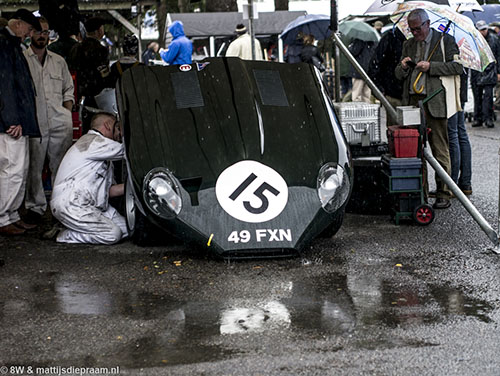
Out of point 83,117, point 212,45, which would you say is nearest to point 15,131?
point 83,117

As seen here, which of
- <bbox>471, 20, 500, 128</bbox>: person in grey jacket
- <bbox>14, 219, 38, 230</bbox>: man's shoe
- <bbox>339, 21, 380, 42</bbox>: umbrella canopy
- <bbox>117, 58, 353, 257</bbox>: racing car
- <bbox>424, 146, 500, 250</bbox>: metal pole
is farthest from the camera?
<bbox>339, 21, 380, 42</bbox>: umbrella canopy

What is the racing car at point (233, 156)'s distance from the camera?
5957mm

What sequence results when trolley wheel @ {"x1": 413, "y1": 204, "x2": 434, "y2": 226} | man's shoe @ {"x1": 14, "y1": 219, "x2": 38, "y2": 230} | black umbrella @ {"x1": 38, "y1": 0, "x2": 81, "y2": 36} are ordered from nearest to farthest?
trolley wheel @ {"x1": 413, "y1": 204, "x2": 434, "y2": 226} → man's shoe @ {"x1": 14, "y1": 219, "x2": 38, "y2": 230} → black umbrella @ {"x1": 38, "y1": 0, "x2": 81, "y2": 36}

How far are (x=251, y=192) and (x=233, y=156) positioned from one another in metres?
0.34

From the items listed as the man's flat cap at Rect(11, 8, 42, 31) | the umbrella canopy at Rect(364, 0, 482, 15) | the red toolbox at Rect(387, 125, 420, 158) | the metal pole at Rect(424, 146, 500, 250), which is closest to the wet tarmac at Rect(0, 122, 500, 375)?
the metal pole at Rect(424, 146, 500, 250)

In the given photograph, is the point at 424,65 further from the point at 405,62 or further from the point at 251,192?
the point at 251,192

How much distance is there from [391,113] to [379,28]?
13.3 m

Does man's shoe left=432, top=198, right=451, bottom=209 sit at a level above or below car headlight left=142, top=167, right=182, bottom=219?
below

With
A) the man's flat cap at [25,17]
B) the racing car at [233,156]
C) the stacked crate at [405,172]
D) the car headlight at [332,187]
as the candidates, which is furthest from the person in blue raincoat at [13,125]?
the stacked crate at [405,172]

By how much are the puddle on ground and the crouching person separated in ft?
3.99

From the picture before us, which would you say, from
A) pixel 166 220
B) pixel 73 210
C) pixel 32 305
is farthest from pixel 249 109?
pixel 32 305

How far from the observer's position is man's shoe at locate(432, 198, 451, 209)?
8188mm

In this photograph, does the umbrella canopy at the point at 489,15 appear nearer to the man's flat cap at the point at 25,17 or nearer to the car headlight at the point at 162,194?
the man's flat cap at the point at 25,17

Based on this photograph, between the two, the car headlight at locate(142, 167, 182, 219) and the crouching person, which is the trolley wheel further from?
the crouching person
